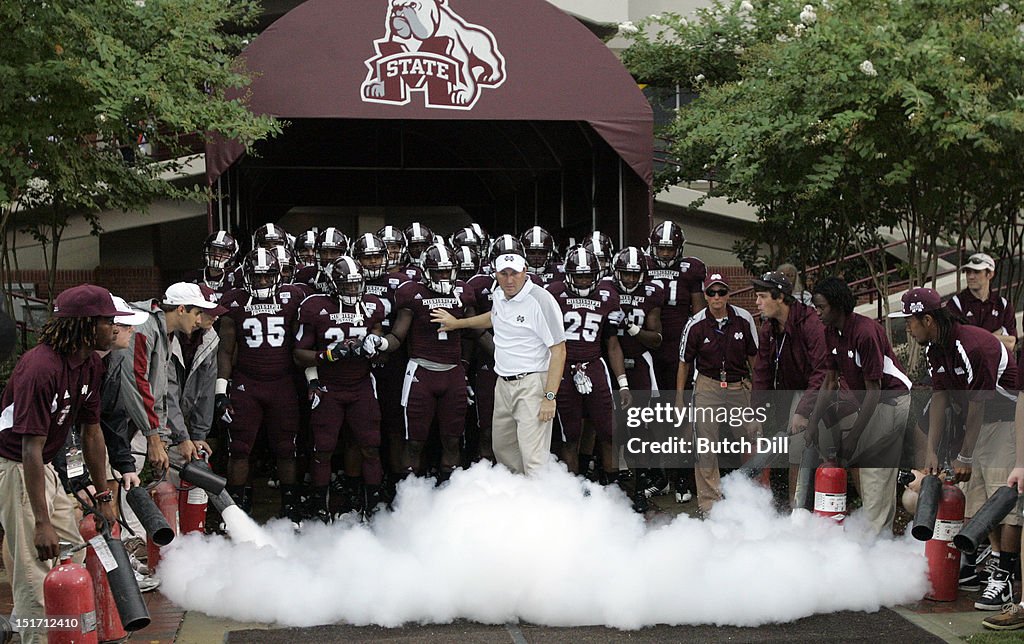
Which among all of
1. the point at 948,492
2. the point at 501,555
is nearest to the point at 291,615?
the point at 501,555

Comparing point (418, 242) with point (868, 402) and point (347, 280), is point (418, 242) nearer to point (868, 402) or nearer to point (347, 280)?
point (347, 280)

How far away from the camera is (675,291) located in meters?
10.2

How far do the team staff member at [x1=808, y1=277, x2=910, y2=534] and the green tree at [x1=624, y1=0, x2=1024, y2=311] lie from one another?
7.69 feet

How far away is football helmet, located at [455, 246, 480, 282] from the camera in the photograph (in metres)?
10.1

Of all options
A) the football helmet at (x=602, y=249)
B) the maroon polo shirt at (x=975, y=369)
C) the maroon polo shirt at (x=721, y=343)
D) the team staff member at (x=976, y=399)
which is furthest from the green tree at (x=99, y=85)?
the maroon polo shirt at (x=975, y=369)

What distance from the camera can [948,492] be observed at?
671 cm

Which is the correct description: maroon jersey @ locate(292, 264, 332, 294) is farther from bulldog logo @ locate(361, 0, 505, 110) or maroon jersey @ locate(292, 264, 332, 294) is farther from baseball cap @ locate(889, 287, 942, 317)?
baseball cap @ locate(889, 287, 942, 317)

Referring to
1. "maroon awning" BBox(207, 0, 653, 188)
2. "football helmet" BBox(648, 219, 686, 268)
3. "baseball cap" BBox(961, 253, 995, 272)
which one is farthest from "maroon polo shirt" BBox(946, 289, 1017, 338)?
"maroon awning" BBox(207, 0, 653, 188)

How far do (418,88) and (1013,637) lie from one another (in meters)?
7.48

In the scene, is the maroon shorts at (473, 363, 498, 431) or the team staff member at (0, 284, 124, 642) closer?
the team staff member at (0, 284, 124, 642)

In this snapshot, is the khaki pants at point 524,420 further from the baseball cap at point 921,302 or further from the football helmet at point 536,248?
the baseball cap at point 921,302

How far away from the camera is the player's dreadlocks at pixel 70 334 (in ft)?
17.1

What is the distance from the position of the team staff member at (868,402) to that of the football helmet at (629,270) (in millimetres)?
2516

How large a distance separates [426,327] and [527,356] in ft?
3.07
